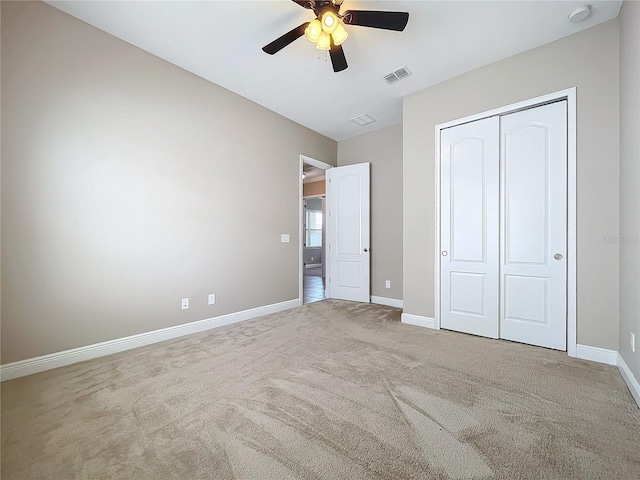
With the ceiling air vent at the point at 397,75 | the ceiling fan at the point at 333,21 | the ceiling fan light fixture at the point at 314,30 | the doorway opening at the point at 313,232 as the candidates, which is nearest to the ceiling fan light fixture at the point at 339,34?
the ceiling fan at the point at 333,21

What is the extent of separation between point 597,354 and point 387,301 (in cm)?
258

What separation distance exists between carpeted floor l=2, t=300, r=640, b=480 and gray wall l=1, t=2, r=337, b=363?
21.1 inches

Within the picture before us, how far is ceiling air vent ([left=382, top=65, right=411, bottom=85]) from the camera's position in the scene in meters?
3.06

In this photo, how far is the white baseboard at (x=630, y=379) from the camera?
1780 millimetres

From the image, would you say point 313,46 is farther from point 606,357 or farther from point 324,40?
point 606,357

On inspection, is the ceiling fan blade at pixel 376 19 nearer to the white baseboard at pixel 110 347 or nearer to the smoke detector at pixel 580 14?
the smoke detector at pixel 580 14

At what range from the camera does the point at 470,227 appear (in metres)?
3.14

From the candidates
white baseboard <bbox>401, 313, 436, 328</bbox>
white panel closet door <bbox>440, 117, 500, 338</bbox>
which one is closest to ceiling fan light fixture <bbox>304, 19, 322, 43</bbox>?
white panel closet door <bbox>440, 117, 500, 338</bbox>

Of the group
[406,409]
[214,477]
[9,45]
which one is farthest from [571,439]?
[9,45]

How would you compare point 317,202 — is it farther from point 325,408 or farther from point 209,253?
point 325,408

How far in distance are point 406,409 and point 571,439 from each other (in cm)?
83

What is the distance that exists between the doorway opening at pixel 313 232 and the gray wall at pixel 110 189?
7.55 feet

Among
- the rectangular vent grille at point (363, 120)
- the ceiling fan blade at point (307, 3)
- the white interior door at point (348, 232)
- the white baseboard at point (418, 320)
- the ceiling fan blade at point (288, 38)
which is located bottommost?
the white baseboard at point (418, 320)

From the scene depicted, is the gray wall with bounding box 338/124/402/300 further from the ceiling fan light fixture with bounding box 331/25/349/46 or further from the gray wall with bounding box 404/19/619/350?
the ceiling fan light fixture with bounding box 331/25/349/46
